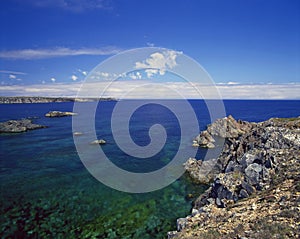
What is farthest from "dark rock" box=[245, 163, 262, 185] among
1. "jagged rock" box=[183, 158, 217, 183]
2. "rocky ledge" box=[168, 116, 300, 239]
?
"jagged rock" box=[183, 158, 217, 183]

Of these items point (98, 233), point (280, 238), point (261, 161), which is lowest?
point (98, 233)

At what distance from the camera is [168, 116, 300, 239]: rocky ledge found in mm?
15453

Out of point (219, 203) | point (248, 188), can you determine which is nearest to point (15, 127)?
point (219, 203)

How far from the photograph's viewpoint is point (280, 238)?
13742 mm

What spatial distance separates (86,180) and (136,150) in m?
24.2

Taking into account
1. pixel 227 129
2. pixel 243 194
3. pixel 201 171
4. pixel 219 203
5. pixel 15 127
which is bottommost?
pixel 201 171

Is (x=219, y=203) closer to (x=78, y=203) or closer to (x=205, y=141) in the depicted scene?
(x=78, y=203)

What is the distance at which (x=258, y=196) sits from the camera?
1991 cm

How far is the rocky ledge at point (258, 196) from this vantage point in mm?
15453

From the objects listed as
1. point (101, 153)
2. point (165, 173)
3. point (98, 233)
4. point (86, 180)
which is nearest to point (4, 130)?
point (101, 153)

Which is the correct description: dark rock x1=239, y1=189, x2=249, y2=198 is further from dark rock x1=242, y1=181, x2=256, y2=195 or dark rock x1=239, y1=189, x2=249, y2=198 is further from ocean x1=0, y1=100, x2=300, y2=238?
ocean x1=0, y1=100, x2=300, y2=238

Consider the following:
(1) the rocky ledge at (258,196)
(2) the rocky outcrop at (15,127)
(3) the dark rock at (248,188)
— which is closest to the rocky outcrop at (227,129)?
(1) the rocky ledge at (258,196)

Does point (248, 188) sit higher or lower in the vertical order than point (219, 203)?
higher

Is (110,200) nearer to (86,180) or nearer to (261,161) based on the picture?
(86,180)
